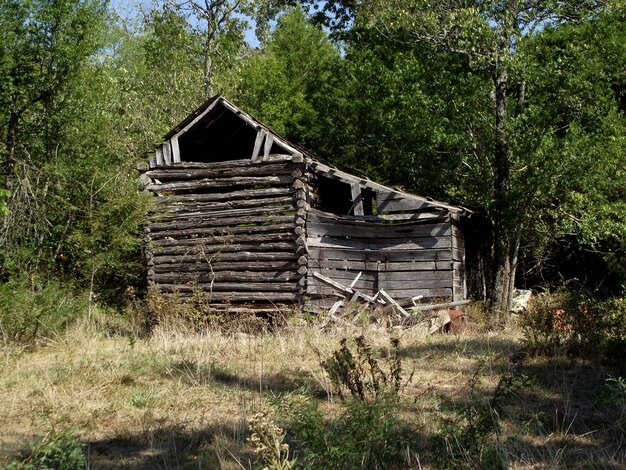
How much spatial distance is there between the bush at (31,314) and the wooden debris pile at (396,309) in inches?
186

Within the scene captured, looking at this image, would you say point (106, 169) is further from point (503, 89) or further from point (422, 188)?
point (503, 89)

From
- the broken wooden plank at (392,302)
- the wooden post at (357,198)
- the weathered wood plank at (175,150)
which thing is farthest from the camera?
the weathered wood plank at (175,150)

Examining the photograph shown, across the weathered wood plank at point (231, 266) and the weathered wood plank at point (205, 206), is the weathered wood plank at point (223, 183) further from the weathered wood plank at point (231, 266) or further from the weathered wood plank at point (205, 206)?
the weathered wood plank at point (231, 266)

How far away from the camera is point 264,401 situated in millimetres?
7020

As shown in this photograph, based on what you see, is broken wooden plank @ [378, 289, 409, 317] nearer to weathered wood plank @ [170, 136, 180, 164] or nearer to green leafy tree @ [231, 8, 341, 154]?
weathered wood plank @ [170, 136, 180, 164]

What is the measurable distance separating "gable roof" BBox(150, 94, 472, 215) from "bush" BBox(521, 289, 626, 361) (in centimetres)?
593

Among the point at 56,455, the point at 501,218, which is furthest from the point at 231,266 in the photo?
the point at 56,455

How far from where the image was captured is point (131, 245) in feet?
49.2

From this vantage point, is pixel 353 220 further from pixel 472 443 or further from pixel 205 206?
pixel 472 443

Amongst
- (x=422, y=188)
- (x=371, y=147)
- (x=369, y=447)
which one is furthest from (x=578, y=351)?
(x=371, y=147)

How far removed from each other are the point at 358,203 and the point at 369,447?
10183 mm

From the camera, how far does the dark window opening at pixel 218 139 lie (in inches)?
656

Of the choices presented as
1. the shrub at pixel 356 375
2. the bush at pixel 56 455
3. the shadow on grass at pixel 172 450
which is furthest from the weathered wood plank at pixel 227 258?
the bush at pixel 56 455

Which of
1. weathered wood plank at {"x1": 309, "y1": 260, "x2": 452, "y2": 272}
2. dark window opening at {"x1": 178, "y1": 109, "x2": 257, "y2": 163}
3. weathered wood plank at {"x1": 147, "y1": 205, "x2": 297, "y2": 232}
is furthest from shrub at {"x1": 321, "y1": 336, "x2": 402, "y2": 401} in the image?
dark window opening at {"x1": 178, "y1": 109, "x2": 257, "y2": 163}
